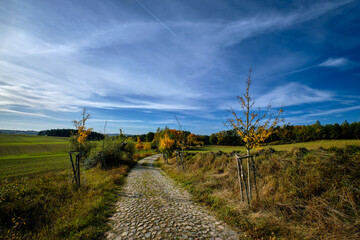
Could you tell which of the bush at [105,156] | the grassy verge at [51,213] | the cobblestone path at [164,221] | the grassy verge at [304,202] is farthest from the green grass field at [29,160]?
the grassy verge at [304,202]

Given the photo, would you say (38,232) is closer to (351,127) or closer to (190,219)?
(190,219)

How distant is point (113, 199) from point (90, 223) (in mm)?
2523

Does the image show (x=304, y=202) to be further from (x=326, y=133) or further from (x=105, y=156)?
(x=326, y=133)

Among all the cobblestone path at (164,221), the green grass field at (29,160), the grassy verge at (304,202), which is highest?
the grassy verge at (304,202)

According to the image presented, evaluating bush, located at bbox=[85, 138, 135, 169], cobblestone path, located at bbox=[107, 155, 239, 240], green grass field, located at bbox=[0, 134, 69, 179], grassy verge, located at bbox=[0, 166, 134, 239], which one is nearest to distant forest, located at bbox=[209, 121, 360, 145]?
bush, located at bbox=[85, 138, 135, 169]

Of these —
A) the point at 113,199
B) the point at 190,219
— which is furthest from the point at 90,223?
the point at 190,219

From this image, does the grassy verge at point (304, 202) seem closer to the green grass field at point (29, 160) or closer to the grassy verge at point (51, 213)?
the grassy verge at point (51, 213)

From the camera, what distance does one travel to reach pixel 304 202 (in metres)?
4.92

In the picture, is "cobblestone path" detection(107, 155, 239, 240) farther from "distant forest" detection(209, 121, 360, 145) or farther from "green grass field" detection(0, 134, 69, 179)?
"distant forest" detection(209, 121, 360, 145)

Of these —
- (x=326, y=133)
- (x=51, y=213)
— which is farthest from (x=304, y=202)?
(x=326, y=133)

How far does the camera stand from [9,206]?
16.3ft

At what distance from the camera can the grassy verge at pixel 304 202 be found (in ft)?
12.7

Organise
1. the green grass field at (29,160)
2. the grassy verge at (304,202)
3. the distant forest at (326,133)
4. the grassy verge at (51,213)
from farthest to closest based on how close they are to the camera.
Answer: the distant forest at (326,133) < the green grass field at (29,160) < the grassy verge at (51,213) < the grassy verge at (304,202)

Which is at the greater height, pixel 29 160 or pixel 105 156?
pixel 105 156
